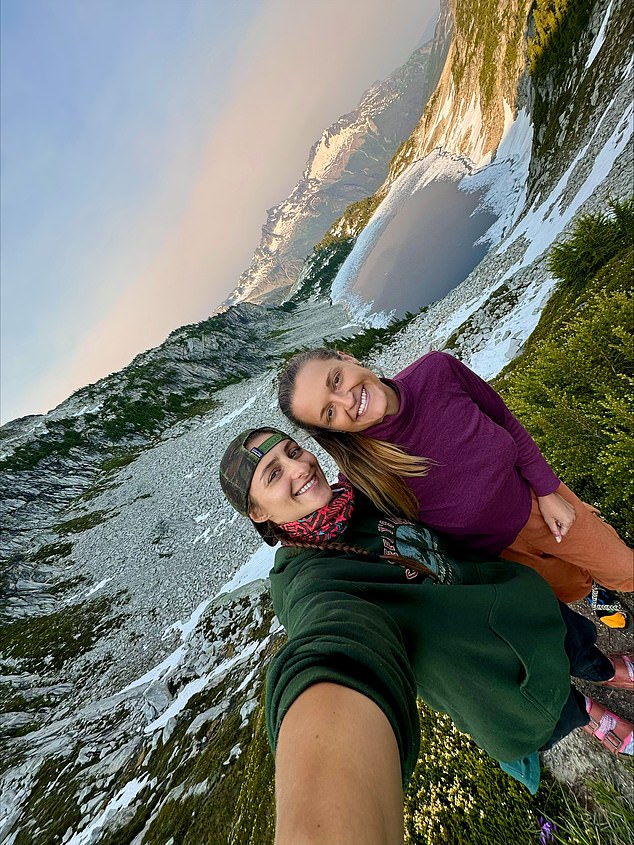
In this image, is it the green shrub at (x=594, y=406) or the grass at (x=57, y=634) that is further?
the grass at (x=57, y=634)

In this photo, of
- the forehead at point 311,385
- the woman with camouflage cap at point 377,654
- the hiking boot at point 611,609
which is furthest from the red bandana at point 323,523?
the hiking boot at point 611,609

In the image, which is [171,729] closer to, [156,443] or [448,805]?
[448,805]

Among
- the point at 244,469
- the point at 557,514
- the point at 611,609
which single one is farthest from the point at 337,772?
the point at 611,609

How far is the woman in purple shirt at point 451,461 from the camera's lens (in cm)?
234

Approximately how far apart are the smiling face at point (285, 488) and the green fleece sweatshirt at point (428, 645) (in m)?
0.35

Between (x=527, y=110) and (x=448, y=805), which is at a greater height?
(x=527, y=110)

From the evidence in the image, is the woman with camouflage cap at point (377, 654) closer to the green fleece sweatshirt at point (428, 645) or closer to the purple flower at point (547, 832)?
the green fleece sweatshirt at point (428, 645)

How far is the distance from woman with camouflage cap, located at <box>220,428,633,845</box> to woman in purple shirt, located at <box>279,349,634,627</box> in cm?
26

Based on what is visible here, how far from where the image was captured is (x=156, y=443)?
3728 centimetres

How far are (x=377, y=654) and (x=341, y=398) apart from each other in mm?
1479

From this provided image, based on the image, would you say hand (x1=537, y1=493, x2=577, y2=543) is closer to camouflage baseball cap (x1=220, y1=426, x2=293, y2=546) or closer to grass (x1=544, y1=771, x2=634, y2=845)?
grass (x1=544, y1=771, x2=634, y2=845)

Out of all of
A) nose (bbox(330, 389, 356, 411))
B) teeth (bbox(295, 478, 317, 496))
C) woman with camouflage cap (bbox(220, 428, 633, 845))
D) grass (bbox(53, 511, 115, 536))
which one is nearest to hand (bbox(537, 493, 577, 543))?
woman with camouflage cap (bbox(220, 428, 633, 845))

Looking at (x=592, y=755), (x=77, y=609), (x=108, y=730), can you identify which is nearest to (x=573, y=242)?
(x=592, y=755)

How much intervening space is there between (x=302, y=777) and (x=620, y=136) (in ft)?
58.6
